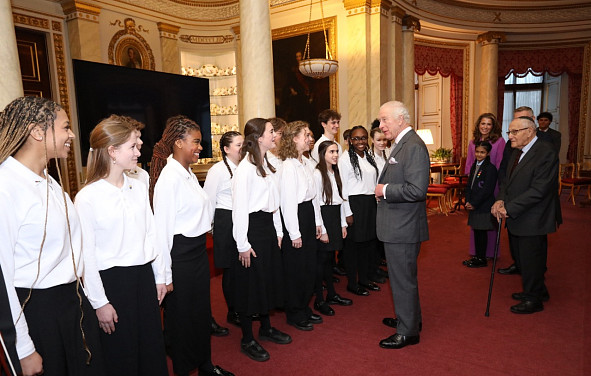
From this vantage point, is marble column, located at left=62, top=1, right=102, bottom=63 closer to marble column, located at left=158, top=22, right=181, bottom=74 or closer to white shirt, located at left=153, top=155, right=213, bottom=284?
marble column, located at left=158, top=22, right=181, bottom=74

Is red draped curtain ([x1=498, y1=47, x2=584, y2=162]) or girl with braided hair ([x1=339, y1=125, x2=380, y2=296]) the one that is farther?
red draped curtain ([x1=498, y1=47, x2=584, y2=162])

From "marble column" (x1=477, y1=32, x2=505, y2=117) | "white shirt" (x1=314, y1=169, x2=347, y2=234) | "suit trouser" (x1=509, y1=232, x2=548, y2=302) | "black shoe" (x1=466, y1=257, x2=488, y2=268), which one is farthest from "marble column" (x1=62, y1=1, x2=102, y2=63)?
"marble column" (x1=477, y1=32, x2=505, y2=117)

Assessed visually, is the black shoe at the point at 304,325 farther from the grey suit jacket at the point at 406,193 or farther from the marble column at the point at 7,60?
the marble column at the point at 7,60

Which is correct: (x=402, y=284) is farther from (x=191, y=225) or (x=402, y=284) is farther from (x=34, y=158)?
(x=34, y=158)

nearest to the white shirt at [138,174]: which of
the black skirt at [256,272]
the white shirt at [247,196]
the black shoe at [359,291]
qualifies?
the white shirt at [247,196]

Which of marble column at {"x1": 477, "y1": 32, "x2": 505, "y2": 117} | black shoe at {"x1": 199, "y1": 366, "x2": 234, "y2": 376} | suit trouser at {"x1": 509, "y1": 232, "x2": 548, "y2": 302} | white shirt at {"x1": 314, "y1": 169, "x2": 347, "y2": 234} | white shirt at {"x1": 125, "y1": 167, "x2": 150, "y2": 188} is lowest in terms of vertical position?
black shoe at {"x1": 199, "y1": 366, "x2": 234, "y2": 376}

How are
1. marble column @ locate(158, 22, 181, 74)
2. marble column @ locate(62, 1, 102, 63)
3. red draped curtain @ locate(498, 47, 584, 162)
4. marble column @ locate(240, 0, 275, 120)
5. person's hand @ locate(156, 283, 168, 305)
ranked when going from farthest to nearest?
red draped curtain @ locate(498, 47, 584, 162), marble column @ locate(158, 22, 181, 74), marble column @ locate(62, 1, 102, 63), marble column @ locate(240, 0, 275, 120), person's hand @ locate(156, 283, 168, 305)

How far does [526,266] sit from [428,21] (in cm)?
776

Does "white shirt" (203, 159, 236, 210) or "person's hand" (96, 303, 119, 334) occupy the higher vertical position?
"white shirt" (203, 159, 236, 210)

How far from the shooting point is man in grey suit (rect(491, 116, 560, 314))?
3574mm

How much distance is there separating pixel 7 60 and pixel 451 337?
4027mm

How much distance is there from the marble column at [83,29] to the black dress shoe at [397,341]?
6792mm

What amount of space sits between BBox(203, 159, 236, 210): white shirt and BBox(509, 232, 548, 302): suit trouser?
267 centimetres

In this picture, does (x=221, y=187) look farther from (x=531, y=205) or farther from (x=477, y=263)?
(x=477, y=263)
